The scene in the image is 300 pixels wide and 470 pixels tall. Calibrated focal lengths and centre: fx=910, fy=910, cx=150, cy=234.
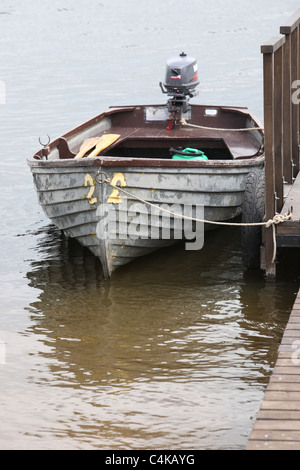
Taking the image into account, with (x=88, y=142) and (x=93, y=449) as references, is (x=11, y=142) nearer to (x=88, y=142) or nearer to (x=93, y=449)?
(x=88, y=142)

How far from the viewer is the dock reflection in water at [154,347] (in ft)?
20.3

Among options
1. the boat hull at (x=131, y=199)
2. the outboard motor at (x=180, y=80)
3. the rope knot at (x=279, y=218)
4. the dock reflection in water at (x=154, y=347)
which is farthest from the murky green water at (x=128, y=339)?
the outboard motor at (x=180, y=80)

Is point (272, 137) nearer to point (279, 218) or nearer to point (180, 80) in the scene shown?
point (279, 218)

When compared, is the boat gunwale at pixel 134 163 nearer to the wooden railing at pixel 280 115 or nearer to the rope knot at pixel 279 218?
the wooden railing at pixel 280 115

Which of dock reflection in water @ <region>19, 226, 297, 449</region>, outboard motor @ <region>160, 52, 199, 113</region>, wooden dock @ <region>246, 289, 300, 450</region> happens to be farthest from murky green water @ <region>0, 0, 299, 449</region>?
outboard motor @ <region>160, 52, 199, 113</region>

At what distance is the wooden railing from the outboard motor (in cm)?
156

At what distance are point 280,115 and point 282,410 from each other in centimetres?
398

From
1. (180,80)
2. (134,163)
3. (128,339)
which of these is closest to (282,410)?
(128,339)

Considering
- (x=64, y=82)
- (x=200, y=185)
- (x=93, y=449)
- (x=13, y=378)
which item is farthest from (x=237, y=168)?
(x=64, y=82)

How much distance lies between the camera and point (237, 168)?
29.6ft

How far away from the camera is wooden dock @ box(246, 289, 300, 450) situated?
16.0 feet

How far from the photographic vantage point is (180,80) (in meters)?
10.9

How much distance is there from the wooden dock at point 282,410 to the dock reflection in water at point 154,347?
573mm
